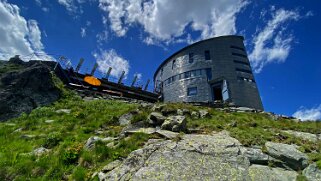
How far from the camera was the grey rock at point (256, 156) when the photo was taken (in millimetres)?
9148

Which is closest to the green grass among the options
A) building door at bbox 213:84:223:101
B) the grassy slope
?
the grassy slope

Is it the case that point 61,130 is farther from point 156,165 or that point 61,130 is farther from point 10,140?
point 156,165

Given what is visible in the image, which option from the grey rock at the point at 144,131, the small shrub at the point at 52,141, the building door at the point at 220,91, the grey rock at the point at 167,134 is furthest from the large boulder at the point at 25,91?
the building door at the point at 220,91

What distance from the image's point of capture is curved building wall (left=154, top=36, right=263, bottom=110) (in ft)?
136

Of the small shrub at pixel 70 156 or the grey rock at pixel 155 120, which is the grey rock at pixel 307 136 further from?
the small shrub at pixel 70 156

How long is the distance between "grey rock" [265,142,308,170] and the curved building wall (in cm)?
2999

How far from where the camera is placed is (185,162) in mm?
8586

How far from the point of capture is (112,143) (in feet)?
35.2

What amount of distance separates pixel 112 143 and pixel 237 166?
216 inches

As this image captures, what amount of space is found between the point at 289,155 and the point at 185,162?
450 cm

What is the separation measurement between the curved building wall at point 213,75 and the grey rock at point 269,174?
3196 centimetres

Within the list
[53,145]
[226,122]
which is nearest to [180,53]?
[226,122]

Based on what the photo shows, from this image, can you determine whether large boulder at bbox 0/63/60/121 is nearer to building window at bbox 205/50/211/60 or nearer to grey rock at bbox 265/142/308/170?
grey rock at bbox 265/142/308/170

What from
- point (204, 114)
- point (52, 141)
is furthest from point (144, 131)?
point (204, 114)
